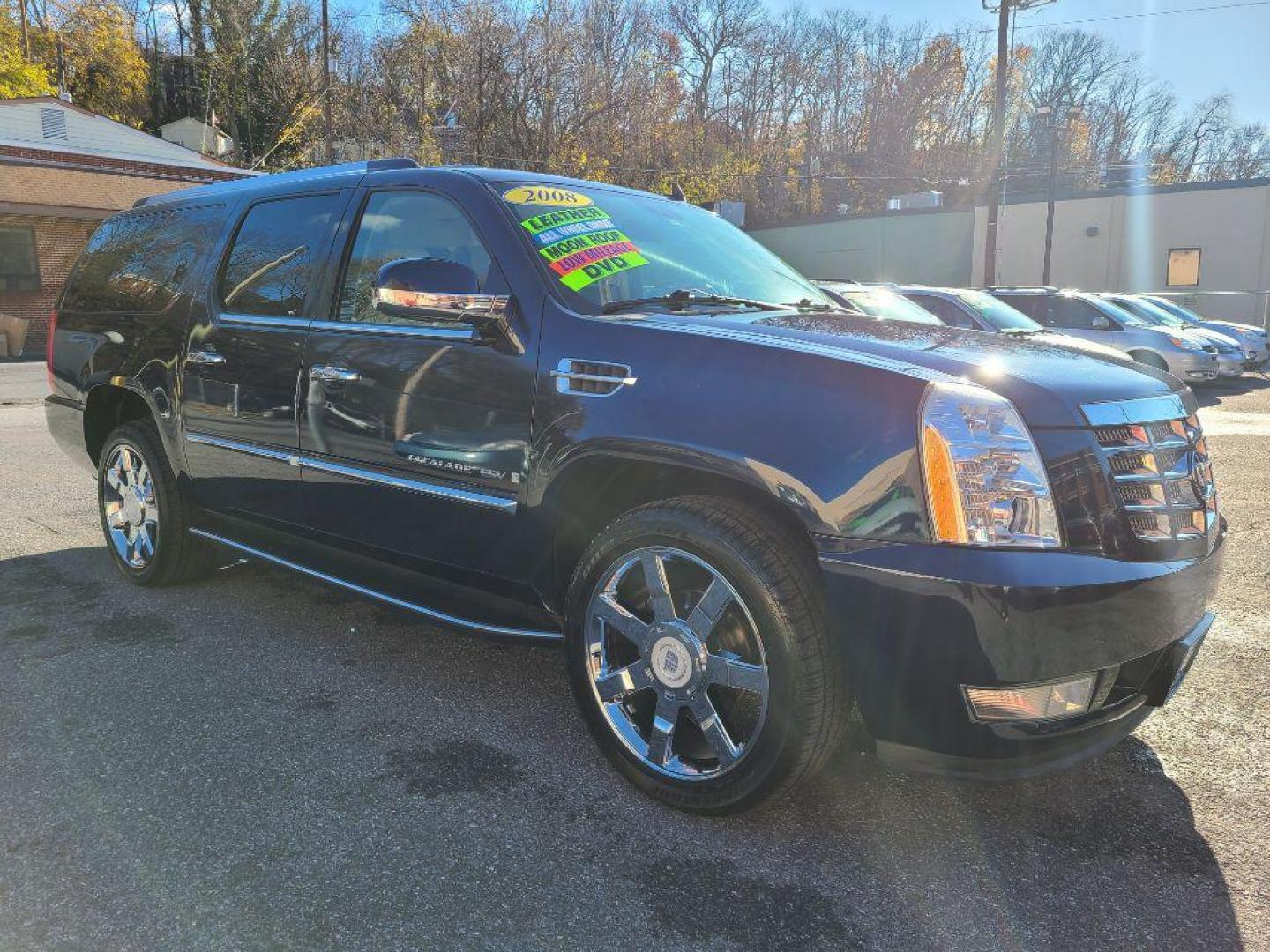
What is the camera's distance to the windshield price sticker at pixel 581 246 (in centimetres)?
299

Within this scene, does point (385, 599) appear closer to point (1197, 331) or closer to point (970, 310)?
point (970, 310)

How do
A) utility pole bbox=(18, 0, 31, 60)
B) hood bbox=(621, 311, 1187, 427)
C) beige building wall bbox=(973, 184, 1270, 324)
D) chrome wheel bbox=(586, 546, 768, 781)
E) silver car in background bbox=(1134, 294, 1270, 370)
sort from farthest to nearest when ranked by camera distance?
utility pole bbox=(18, 0, 31, 60) < beige building wall bbox=(973, 184, 1270, 324) < silver car in background bbox=(1134, 294, 1270, 370) < chrome wheel bbox=(586, 546, 768, 781) < hood bbox=(621, 311, 1187, 427)

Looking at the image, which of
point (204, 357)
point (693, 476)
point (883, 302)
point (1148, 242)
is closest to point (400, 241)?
point (204, 357)

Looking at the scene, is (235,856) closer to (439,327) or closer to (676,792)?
(676,792)

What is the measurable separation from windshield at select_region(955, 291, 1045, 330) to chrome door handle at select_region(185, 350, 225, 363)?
930cm

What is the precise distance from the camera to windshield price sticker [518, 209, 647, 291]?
A: 2990 millimetres

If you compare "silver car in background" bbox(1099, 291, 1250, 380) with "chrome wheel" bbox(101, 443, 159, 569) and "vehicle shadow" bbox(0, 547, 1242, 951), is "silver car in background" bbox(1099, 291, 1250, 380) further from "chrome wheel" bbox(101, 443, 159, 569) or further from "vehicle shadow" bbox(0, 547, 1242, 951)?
"chrome wheel" bbox(101, 443, 159, 569)

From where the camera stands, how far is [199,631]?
407cm

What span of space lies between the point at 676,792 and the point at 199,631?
2.46m

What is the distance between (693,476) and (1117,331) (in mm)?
13991

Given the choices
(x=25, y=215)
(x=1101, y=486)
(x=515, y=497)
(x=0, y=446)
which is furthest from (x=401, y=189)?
(x=25, y=215)

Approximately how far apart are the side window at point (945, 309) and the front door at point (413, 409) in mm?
9113

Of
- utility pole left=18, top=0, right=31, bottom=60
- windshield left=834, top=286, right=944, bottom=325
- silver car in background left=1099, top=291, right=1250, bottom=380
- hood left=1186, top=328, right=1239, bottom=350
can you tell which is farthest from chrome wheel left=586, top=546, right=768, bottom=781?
utility pole left=18, top=0, right=31, bottom=60

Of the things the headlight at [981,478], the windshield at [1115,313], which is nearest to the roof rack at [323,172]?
the headlight at [981,478]
